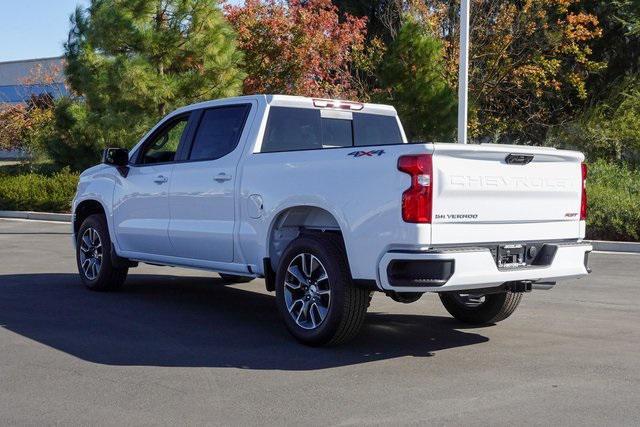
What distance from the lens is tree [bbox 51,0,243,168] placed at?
22094mm

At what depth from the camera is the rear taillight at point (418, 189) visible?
6301 mm

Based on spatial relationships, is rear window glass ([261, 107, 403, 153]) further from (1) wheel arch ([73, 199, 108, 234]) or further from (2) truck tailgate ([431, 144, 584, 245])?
(1) wheel arch ([73, 199, 108, 234])

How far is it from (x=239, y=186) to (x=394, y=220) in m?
1.97

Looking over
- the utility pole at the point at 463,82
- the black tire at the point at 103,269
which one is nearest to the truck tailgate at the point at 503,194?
A: the black tire at the point at 103,269

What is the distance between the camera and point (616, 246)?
616 inches

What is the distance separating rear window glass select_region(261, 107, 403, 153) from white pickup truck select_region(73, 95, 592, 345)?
0.01 meters

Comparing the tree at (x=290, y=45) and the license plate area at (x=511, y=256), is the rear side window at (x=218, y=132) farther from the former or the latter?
the tree at (x=290, y=45)

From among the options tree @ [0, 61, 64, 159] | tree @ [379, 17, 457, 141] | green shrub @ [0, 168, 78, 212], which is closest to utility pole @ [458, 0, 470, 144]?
tree @ [379, 17, 457, 141]

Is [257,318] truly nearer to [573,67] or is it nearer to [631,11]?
[573,67]

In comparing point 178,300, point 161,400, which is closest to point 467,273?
point 161,400

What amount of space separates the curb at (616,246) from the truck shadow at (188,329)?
7892 mm

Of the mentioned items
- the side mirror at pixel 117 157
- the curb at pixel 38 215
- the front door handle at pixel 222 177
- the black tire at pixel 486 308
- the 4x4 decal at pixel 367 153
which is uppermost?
the 4x4 decal at pixel 367 153

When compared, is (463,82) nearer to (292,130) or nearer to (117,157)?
(117,157)

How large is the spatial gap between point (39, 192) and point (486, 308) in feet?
62.6
